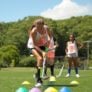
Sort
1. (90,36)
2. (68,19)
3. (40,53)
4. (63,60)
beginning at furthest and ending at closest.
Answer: (68,19), (90,36), (63,60), (40,53)

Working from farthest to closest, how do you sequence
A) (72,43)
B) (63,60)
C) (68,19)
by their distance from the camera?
(68,19), (63,60), (72,43)

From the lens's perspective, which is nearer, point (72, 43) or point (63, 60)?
point (72, 43)

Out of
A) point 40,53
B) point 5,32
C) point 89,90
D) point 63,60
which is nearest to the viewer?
point 89,90

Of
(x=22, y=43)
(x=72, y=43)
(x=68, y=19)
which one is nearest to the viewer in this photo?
(x=72, y=43)

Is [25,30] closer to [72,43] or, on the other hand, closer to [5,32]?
[5,32]

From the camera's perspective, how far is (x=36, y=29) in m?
11.8

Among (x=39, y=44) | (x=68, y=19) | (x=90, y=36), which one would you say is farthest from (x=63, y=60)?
(x=68, y=19)

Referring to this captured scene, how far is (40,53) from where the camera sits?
1177 cm

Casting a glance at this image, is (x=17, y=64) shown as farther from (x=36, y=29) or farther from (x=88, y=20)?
(x=36, y=29)

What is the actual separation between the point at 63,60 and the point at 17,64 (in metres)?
25.3

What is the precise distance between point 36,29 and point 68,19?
97943mm

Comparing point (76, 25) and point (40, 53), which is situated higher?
point (76, 25)

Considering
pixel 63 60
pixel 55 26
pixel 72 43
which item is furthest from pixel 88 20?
pixel 72 43

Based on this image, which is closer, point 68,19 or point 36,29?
point 36,29
